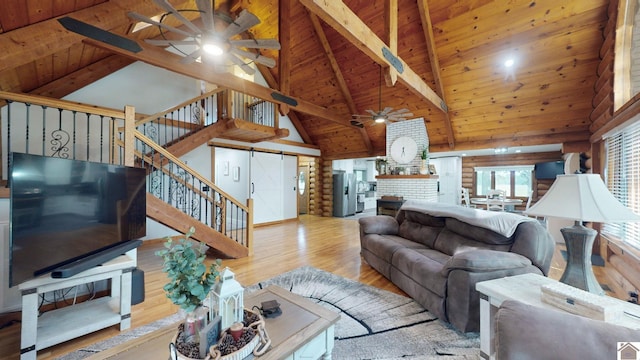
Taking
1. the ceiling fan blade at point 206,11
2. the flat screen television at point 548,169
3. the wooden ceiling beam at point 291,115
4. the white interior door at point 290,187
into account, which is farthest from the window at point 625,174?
the white interior door at point 290,187

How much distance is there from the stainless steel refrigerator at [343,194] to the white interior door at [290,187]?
1.39m

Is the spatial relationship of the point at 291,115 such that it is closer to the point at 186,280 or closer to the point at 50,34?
the point at 50,34

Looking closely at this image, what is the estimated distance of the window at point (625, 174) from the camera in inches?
103

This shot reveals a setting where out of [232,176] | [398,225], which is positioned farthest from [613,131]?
[232,176]

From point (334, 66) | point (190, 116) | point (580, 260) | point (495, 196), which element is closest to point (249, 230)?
point (190, 116)

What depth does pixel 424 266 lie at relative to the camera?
2.30 meters

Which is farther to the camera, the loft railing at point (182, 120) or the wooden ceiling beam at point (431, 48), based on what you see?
the loft railing at point (182, 120)

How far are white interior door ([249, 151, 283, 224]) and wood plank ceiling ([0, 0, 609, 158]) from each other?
218 centimetres

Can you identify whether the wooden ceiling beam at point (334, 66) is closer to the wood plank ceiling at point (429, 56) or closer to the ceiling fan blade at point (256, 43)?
the wood plank ceiling at point (429, 56)

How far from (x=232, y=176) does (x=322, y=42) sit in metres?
4.00

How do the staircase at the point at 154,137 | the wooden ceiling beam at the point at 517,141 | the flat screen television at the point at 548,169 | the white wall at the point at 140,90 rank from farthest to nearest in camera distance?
the flat screen television at the point at 548,169 → the wooden ceiling beam at the point at 517,141 → the white wall at the point at 140,90 → the staircase at the point at 154,137

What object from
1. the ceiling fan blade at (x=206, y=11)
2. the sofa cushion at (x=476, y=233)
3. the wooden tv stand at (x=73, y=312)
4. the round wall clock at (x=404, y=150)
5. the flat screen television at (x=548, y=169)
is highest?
the ceiling fan blade at (x=206, y=11)

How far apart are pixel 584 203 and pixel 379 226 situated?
2.40 metres

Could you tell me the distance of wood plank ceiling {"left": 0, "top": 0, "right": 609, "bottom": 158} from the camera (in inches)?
97.7
